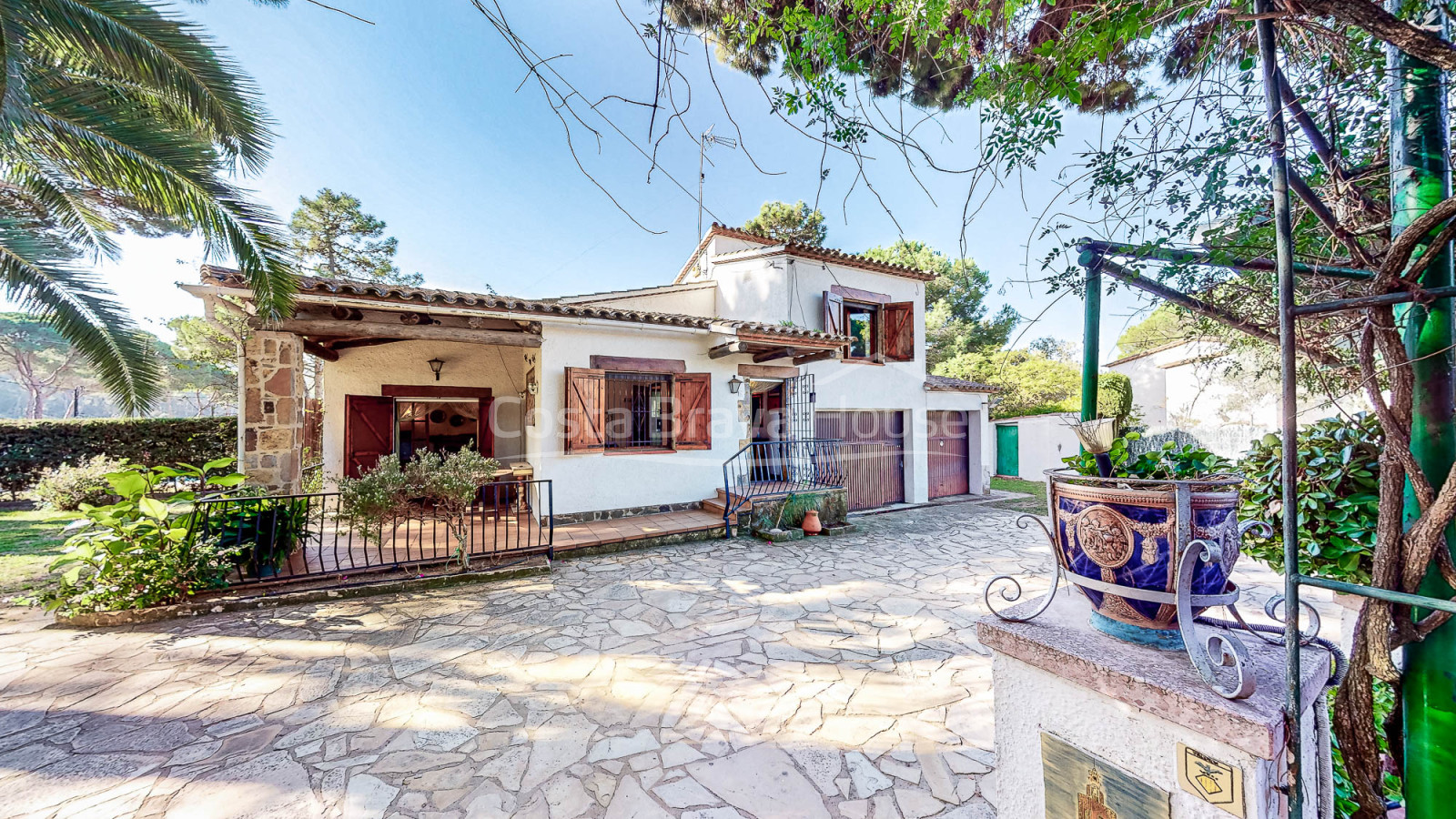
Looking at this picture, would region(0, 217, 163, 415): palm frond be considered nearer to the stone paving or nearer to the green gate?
the stone paving

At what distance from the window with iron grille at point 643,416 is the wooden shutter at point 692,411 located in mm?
139

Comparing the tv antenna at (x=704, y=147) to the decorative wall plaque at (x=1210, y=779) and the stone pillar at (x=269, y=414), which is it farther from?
the stone pillar at (x=269, y=414)

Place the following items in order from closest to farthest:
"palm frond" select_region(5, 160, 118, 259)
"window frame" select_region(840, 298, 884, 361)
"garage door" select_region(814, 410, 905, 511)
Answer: "palm frond" select_region(5, 160, 118, 259) → "garage door" select_region(814, 410, 905, 511) → "window frame" select_region(840, 298, 884, 361)

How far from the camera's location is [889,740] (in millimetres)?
2436

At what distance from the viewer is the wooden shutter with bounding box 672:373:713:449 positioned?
7289mm

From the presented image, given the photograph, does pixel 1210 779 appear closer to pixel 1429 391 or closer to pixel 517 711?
pixel 1429 391

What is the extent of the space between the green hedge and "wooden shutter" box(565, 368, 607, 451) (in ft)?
28.6

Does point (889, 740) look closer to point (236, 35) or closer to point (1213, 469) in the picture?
point (1213, 469)

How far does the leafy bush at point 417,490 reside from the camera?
14.2 feet

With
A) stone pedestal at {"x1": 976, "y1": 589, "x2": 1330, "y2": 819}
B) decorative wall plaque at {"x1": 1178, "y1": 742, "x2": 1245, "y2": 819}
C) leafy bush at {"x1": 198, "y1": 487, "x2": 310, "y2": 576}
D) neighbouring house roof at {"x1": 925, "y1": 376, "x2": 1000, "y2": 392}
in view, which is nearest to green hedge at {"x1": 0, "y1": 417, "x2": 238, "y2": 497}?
leafy bush at {"x1": 198, "y1": 487, "x2": 310, "y2": 576}

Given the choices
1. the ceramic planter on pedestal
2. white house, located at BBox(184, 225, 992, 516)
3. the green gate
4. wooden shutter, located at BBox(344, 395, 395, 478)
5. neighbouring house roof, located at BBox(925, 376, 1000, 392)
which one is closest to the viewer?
the ceramic planter on pedestal

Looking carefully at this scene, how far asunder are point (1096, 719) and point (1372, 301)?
3.63ft

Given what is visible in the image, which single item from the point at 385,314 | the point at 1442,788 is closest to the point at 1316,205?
the point at 1442,788

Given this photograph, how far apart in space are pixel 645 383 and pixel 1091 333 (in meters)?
6.46
